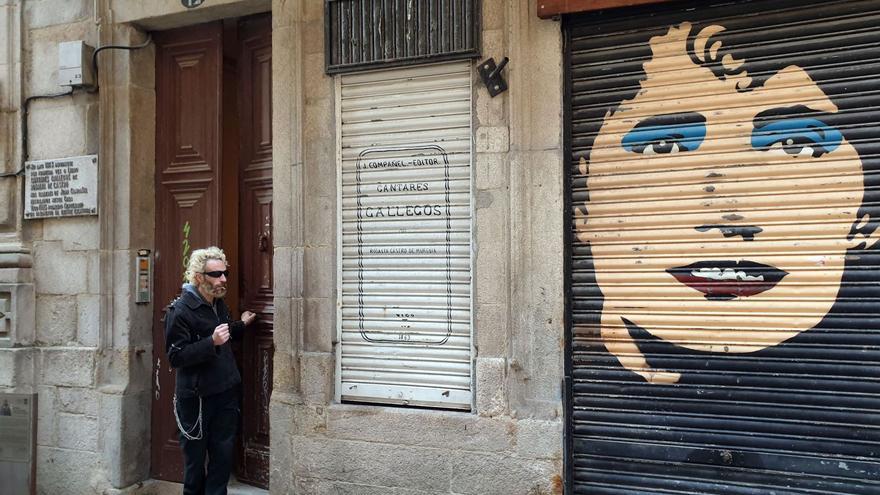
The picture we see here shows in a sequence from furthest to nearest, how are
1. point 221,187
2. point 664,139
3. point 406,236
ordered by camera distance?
point 221,187, point 406,236, point 664,139

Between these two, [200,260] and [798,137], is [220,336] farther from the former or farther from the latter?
[798,137]

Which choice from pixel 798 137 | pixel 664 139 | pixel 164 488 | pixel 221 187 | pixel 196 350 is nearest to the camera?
pixel 798 137

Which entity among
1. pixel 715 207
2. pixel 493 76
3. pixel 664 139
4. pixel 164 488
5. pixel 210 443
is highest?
pixel 493 76

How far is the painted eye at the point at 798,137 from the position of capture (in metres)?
3.93

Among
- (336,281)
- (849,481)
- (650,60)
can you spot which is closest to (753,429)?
(849,481)

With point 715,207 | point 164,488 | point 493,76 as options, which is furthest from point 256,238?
point 715,207

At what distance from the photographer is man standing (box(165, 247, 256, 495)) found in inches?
176

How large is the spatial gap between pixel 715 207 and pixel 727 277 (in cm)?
42

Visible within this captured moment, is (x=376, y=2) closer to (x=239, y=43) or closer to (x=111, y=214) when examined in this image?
(x=239, y=43)

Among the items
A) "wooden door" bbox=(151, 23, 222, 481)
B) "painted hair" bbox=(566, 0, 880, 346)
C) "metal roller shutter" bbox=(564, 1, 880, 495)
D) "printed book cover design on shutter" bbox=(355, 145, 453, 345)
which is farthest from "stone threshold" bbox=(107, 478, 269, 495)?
"painted hair" bbox=(566, 0, 880, 346)

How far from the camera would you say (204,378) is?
4551 millimetres

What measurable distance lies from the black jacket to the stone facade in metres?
0.54

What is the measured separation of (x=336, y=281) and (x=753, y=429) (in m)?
2.86

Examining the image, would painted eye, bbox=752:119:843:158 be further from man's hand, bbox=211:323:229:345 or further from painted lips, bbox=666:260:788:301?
man's hand, bbox=211:323:229:345
